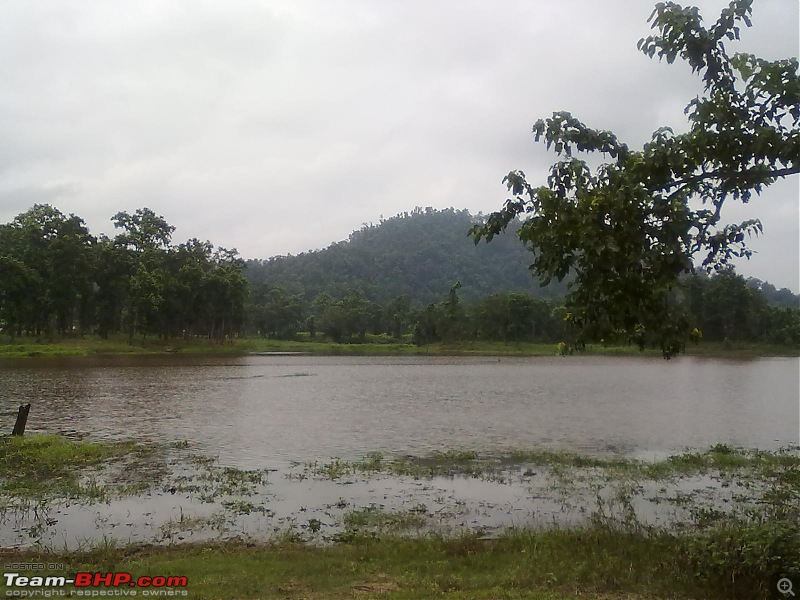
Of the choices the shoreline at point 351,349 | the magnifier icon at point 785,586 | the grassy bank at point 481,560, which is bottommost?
the shoreline at point 351,349

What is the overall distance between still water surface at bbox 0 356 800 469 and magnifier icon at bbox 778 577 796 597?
12848mm

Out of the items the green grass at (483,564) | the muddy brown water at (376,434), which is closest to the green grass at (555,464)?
the muddy brown water at (376,434)

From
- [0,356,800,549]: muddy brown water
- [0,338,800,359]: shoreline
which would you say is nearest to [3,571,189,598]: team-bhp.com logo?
[0,356,800,549]: muddy brown water

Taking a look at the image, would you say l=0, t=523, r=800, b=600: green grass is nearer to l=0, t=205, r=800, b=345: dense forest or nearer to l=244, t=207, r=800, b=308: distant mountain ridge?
l=0, t=205, r=800, b=345: dense forest

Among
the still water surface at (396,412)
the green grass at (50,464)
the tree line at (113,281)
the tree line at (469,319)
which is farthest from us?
the tree line at (469,319)

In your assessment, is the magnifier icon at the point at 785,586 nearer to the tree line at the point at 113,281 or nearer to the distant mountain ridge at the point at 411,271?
the tree line at the point at 113,281

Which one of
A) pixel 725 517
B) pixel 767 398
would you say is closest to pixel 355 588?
pixel 725 517

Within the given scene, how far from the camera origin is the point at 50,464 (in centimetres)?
1602

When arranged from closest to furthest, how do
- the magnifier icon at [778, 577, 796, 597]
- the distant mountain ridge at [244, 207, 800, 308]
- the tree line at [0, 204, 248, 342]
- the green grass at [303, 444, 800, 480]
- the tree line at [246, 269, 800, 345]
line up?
the magnifier icon at [778, 577, 796, 597]
the green grass at [303, 444, 800, 480]
the tree line at [0, 204, 248, 342]
the tree line at [246, 269, 800, 345]
the distant mountain ridge at [244, 207, 800, 308]

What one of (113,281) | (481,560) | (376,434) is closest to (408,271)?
(113,281)

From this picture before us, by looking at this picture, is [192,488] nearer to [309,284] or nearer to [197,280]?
[197,280]

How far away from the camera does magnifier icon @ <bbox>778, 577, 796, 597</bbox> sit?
6809 mm

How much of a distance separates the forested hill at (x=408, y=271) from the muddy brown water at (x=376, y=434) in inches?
4594

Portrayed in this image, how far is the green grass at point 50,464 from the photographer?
1366cm
